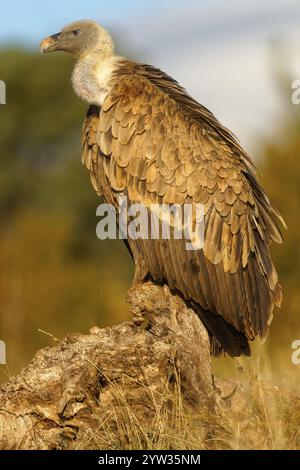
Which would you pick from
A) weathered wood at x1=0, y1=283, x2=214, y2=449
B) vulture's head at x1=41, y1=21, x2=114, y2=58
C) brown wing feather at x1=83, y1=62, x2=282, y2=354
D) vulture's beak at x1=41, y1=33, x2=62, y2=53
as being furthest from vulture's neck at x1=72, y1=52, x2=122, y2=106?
weathered wood at x1=0, y1=283, x2=214, y2=449

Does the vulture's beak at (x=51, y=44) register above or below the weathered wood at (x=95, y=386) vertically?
above

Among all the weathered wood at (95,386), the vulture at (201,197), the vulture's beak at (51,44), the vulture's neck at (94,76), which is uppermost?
the vulture's beak at (51,44)

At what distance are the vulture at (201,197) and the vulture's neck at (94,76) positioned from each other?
0.19 metres

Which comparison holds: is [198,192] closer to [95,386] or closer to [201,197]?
[201,197]

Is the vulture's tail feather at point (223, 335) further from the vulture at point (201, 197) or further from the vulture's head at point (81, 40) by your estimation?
the vulture's head at point (81, 40)

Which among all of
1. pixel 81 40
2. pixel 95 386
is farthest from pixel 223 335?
pixel 81 40

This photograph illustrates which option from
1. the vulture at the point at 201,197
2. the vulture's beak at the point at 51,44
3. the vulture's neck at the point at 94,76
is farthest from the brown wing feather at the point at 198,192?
the vulture's beak at the point at 51,44

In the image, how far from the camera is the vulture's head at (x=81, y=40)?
9.42 m

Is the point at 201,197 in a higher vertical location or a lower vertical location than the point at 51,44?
lower

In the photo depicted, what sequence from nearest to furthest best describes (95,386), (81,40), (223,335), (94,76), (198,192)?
1. (95,386)
2. (198,192)
3. (223,335)
4. (94,76)
5. (81,40)

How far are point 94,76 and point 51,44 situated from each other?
2.84 ft

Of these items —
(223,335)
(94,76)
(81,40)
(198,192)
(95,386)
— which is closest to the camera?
(95,386)

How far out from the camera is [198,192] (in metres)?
8.37

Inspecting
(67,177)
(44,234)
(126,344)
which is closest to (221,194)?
(126,344)
